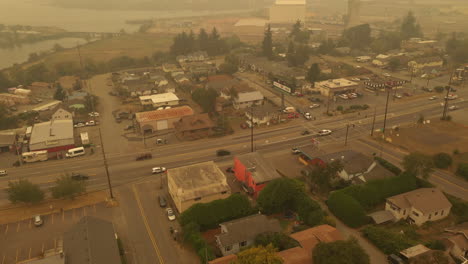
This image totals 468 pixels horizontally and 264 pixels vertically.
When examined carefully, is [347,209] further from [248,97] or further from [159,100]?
[159,100]

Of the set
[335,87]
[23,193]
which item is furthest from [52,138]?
[335,87]

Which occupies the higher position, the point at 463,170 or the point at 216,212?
the point at 216,212

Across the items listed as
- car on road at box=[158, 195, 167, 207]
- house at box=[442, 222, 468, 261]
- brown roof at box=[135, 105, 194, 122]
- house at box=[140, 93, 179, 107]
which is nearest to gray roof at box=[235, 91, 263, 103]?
brown roof at box=[135, 105, 194, 122]

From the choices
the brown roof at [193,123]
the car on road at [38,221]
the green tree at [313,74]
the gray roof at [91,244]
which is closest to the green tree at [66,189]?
the car on road at [38,221]

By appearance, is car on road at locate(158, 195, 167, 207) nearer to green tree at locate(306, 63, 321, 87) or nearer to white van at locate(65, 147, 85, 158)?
white van at locate(65, 147, 85, 158)

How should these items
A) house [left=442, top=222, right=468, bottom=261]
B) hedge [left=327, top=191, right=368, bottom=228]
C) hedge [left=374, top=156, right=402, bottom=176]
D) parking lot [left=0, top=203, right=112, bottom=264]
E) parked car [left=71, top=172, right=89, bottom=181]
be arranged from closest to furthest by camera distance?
1. house [left=442, top=222, right=468, bottom=261]
2. parking lot [left=0, top=203, right=112, bottom=264]
3. hedge [left=327, top=191, right=368, bottom=228]
4. hedge [left=374, top=156, right=402, bottom=176]
5. parked car [left=71, top=172, right=89, bottom=181]
